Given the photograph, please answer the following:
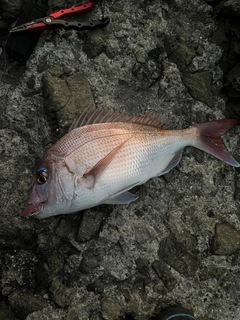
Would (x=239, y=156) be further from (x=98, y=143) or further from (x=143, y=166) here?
(x=98, y=143)

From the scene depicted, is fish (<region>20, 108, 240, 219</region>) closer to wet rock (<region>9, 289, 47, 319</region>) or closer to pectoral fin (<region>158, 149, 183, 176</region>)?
pectoral fin (<region>158, 149, 183, 176</region>)

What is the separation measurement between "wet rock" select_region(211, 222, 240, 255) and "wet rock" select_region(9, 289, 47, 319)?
3.78 feet

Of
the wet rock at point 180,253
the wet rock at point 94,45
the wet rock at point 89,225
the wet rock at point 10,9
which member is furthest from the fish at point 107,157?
the wet rock at point 10,9

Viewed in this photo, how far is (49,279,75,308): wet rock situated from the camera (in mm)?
2518

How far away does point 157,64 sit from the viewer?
2.88m

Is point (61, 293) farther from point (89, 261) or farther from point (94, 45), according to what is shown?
point (94, 45)

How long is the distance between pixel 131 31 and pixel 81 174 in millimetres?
1194

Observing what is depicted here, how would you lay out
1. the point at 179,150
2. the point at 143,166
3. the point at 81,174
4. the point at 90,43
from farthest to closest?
the point at 90,43, the point at 179,150, the point at 143,166, the point at 81,174

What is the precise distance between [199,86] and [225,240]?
106cm

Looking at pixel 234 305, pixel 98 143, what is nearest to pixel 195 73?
pixel 98 143

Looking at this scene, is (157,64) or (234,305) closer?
(234,305)

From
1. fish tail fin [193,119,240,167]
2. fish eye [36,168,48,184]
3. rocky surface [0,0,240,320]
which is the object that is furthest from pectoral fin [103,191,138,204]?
fish tail fin [193,119,240,167]

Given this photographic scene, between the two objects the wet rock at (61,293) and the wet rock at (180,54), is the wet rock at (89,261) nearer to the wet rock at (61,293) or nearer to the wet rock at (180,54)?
the wet rock at (61,293)

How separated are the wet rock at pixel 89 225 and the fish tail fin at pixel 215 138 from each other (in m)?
0.77
